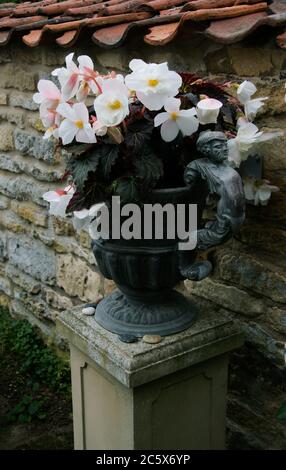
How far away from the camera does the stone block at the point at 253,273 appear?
7.30 feet

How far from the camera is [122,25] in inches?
95.7

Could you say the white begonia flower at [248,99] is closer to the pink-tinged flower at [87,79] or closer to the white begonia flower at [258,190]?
the white begonia flower at [258,190]

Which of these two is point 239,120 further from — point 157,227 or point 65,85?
point 65,85

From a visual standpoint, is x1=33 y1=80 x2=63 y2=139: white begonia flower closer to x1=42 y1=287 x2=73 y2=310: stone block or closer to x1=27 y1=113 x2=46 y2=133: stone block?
x1=27 y1=113 x2=46 y2=133: stone block

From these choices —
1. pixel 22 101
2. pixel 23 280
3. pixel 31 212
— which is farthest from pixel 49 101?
pixel 23 280

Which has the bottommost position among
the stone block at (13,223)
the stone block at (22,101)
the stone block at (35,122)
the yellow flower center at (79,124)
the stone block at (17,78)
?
the stone block at (13,223)

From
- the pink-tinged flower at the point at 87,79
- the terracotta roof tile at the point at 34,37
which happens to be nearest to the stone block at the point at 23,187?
the terracotta roof tile at the point at 34,37

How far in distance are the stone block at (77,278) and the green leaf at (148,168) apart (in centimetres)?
152

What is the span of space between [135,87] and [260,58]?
65 centimetres

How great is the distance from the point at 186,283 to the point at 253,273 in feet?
1.27

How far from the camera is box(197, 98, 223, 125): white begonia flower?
1.75 m

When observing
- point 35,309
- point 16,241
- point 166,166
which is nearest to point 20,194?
point 16,241

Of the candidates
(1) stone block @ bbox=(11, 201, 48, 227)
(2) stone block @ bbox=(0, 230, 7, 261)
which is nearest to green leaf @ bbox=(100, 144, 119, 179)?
(1) stone block @ bbox=(11, 201, 48, 227)

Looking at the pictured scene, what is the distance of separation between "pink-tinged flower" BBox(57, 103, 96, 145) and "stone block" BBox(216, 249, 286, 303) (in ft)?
3.04
